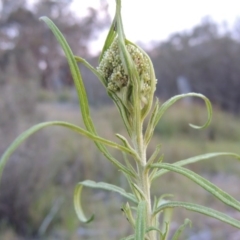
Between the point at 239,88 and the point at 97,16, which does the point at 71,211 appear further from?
the point at 97,16

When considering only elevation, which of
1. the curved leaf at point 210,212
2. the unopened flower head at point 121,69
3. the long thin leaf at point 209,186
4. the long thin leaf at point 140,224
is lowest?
the long thin leaf at point 140,224

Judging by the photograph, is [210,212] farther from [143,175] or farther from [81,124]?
[81,124]

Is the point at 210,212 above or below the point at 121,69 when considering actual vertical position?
below

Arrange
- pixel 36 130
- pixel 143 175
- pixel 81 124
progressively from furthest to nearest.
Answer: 1. pixel 81 124
2. pixel 143 175
3. pixel 36 130

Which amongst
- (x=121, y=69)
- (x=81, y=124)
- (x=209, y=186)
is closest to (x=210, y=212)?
(x=209, y=186)

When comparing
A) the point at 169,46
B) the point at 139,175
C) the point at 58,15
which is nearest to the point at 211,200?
the point at 139,175

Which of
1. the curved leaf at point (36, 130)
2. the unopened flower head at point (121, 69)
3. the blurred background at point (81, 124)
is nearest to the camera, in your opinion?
the curved leaf at point (36, 130)

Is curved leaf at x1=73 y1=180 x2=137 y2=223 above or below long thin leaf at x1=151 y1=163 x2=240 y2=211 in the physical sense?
below

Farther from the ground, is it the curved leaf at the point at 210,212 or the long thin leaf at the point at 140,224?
the curved leaf at the point at 210,212

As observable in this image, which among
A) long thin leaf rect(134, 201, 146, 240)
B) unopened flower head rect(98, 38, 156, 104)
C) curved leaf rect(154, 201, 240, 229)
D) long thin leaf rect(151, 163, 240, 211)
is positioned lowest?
long thin leaf rect(134, 201, 146, 240)
